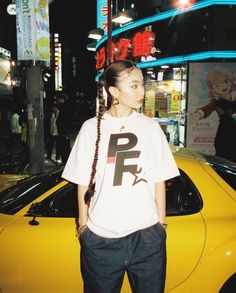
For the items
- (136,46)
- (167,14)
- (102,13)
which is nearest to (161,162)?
(167,14)

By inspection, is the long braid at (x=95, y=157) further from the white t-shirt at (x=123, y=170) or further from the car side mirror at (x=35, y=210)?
the car side mirror at (x=35, y=210)

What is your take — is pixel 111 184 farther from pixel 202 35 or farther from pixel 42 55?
pixel 202 35

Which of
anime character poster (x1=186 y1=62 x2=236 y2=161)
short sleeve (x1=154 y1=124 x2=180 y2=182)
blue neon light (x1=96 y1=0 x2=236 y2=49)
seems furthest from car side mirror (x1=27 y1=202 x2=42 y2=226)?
blue neon light (x1=96 y1=0 x2=236 y2=49)

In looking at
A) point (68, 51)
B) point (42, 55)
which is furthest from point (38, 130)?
point (68, 51)

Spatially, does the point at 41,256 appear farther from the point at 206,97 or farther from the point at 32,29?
the point at 206,97

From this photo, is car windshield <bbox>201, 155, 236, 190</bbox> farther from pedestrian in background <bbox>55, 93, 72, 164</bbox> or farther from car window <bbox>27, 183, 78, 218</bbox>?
pedestrian in background <bbox>55, 93, 72, 164</bbox>

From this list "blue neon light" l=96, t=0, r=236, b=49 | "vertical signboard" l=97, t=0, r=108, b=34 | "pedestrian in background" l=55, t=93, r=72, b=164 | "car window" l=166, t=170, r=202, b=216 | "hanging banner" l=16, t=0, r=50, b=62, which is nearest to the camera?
"car window" l=166, t=170, r=202, b=216

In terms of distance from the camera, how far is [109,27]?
920 centimetres

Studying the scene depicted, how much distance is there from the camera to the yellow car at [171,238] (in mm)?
2373

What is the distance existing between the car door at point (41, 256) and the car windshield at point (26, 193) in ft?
0.64

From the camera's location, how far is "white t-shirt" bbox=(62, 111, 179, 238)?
1.81m

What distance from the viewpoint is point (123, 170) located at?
1828 millimetres

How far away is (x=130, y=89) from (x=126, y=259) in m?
0.84

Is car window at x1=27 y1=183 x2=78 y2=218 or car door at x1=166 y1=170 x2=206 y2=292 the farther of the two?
car window at x1=27 y1=183 x2=78 y2=218
